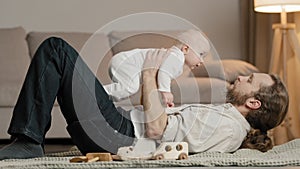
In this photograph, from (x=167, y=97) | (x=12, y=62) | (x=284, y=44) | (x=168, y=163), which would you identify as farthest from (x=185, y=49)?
(x=12, y=62)

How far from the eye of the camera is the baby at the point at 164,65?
2.08 meters

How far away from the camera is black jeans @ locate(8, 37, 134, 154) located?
2014 mm

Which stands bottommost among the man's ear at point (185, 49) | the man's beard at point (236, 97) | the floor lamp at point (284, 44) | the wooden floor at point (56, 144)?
the wooden floor at point (56, 144)

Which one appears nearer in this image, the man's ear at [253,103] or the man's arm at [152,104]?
the man's arm at [152,104]

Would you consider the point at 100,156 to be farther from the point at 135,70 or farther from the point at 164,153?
the point at 135,70

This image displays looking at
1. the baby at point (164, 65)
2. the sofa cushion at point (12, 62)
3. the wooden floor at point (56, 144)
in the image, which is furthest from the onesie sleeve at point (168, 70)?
the sofa cushion at point (12, 62)

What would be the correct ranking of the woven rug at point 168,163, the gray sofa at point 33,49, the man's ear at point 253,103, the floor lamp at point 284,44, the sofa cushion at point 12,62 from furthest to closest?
the floor lamp at point 284,44, the sofa cushion at point 12,62, the gray sofa at point 33,49, the man's ear at point 253,103, the woven rug at point 168,163

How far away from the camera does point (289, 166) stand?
1.78m

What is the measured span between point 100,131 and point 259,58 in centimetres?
282

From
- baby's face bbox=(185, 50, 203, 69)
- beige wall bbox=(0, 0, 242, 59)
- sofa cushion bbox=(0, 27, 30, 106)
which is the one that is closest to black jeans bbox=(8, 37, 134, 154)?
baby's face bbox=(185, 50, 203, 69)

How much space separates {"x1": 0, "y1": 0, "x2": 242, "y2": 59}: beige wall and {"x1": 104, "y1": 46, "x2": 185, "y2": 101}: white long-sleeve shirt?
8.90 ft

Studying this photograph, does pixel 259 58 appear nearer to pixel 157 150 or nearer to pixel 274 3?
pixel 274 3

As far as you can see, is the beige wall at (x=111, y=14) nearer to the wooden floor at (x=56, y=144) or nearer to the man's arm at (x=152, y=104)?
the wooden floor at (x=56, y=144)

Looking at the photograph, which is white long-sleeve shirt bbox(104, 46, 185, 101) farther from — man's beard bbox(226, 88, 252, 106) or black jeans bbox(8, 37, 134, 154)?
man's beard bbox(226, 88, 252, 106)
